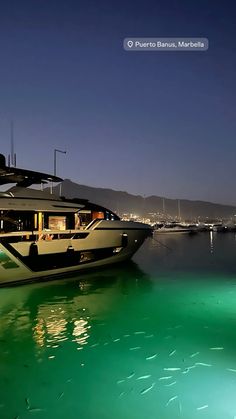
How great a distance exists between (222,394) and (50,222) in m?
14.5

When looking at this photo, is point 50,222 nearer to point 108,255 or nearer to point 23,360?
point 108,255

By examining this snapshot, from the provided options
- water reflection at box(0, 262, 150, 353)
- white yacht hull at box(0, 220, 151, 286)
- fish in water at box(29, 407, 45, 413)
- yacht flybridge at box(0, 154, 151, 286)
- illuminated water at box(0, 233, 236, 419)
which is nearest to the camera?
fish in water at box(29, 407, 45, 413)

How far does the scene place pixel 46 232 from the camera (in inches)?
673

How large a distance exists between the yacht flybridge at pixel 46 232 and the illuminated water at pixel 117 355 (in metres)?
2.10

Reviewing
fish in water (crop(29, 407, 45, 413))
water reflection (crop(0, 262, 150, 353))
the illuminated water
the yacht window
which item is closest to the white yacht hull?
water reflection (crop(0, 262, 150, 353))

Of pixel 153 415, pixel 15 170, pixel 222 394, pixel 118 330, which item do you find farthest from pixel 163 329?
pixel 15 170

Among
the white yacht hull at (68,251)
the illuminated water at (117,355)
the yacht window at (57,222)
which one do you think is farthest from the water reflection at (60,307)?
the yacht window at (57,222)

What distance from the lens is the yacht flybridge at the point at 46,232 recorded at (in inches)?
622

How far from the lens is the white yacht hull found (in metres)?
15.5

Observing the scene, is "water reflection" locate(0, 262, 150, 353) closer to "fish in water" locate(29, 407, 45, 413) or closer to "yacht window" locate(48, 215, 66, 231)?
"fish in water" locate(29, 407, 45, 413)

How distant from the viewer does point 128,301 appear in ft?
42.5

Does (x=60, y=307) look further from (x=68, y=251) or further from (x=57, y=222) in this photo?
(x=57, y=222)

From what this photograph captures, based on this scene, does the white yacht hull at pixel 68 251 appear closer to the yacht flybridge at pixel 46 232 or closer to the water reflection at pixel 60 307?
the yacht flybridge at pixel 46 232

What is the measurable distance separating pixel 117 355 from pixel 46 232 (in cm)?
1047
